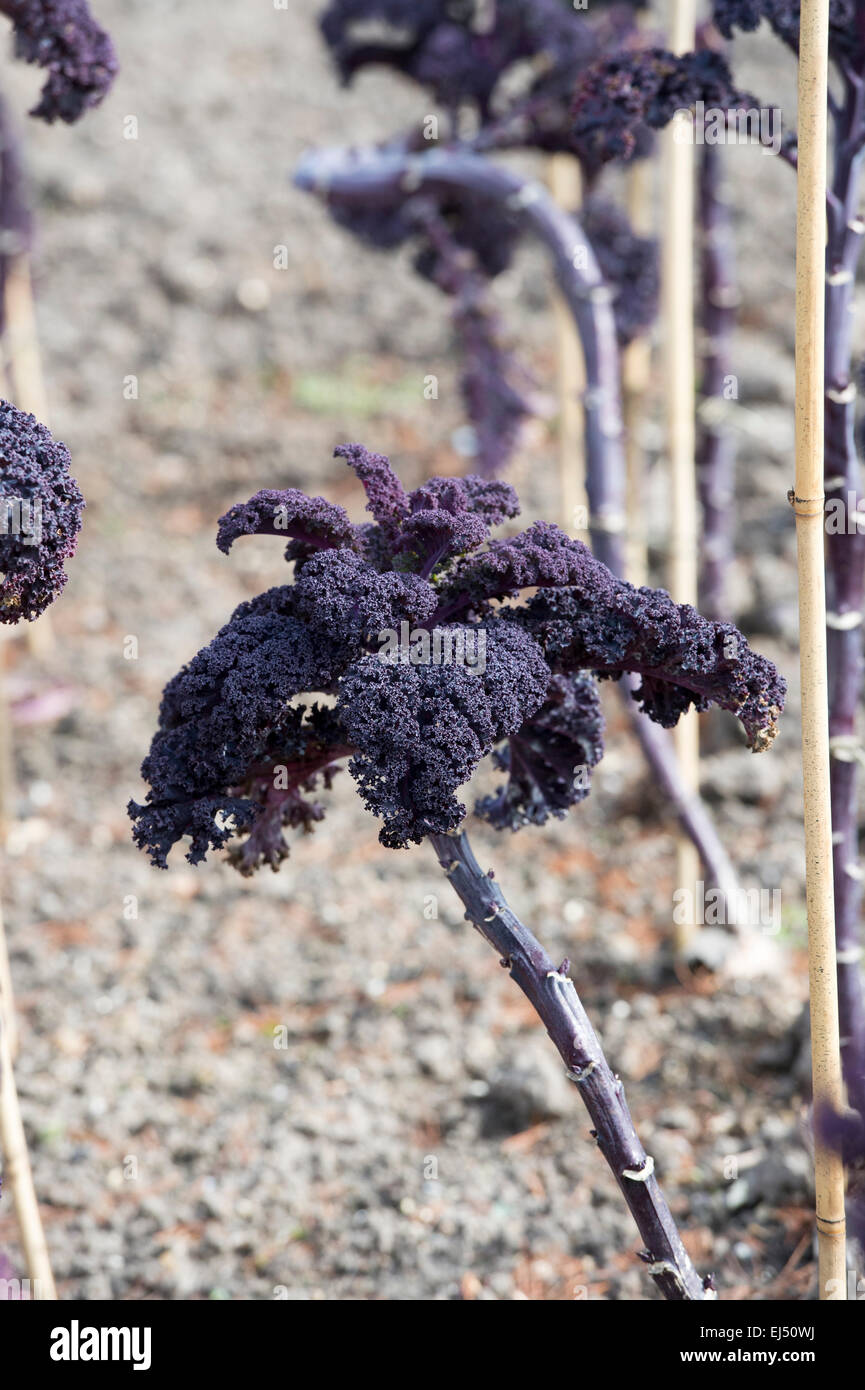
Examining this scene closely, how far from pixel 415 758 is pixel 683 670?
0.37 metres

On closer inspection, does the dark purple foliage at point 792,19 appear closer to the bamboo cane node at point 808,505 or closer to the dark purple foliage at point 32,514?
the bamboo cane node at point 808,505

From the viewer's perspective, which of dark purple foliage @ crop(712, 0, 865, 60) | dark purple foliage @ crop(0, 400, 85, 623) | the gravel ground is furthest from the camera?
the gravel ground

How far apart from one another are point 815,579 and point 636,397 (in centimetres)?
201

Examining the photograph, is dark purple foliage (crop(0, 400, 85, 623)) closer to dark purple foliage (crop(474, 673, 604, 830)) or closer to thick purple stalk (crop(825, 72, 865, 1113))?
dark purple foliage (crop(474, 673, 604, 830))

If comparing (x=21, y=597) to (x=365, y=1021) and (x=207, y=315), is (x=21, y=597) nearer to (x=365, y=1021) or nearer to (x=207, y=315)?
(x=365, y=1021)

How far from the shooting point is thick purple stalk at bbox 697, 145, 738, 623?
3.43 m

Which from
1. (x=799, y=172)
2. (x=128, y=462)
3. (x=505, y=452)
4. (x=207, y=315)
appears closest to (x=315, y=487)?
(x=128, y=462)

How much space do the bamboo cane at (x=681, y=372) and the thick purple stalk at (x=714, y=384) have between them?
35cm

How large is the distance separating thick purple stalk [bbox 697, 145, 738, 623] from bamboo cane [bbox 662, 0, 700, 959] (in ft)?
1.14

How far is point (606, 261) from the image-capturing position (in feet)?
10.6

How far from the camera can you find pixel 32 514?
4.93 ft

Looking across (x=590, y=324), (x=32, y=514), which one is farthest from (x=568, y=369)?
(x=32, y=514)

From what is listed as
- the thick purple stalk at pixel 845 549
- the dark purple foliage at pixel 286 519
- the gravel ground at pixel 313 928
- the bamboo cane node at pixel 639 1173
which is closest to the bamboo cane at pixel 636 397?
the gravel ground at pixel 313 928

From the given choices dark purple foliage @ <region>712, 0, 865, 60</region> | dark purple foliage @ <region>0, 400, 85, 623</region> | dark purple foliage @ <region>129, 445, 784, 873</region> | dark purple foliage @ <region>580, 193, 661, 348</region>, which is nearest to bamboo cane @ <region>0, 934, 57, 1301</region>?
dark purple foliage @ <region>129, 445, 784, 873</region>
